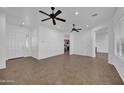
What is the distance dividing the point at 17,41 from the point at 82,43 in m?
6.02

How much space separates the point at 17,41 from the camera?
231 inches

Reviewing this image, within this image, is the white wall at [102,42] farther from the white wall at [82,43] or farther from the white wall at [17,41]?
the white wall at [17,41]

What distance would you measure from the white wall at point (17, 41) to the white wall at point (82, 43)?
4589mm

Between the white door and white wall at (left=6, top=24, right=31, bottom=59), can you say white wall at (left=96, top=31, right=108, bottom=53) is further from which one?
the white door

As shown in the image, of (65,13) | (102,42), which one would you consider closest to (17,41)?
(65,13)

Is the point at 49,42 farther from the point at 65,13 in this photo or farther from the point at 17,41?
the point at 65,13

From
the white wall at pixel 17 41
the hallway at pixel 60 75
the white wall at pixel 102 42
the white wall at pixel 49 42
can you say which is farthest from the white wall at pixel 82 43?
the white wall at pixel 17 41

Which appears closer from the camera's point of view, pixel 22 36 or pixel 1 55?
pixel 1 55
